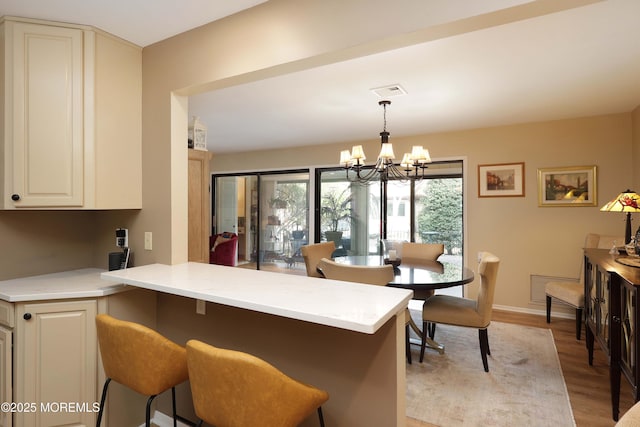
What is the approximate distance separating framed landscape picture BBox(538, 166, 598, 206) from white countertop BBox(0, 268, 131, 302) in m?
4.56

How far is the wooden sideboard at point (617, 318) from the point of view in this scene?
6.05 ft

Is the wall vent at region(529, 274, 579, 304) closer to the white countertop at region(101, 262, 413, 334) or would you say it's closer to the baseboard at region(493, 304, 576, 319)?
the baseboard at region(493, 304, 576, 319)

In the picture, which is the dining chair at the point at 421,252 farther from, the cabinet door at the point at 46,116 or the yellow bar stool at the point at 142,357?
the cabinet door at the point at 46,116

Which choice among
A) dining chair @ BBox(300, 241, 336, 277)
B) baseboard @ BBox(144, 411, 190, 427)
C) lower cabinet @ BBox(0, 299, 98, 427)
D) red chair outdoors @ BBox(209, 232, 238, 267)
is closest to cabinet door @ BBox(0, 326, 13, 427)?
lower cabinet @ BBox(0, 299, 98, 427)

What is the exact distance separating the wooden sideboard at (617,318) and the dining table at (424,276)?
2.86 feet

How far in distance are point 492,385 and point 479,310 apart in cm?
55

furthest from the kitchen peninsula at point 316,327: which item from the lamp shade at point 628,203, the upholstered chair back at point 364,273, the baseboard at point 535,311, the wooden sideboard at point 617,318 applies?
the baseboard at point 535,311

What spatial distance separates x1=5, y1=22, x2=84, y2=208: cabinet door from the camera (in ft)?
6.06

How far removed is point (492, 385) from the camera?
2600 millimetres

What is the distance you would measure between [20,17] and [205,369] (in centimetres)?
214

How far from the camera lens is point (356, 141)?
17.7 feet

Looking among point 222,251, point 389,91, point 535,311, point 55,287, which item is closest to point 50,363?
point 55,287

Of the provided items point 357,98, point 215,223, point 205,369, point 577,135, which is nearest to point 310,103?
point 357,98

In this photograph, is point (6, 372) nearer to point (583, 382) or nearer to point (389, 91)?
point (389, 91)
